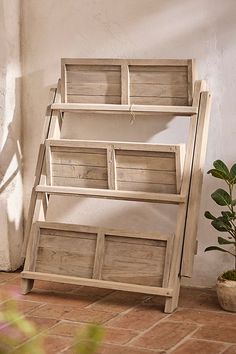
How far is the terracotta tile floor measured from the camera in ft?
10.1

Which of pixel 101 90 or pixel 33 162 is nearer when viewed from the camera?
pixel 101 90

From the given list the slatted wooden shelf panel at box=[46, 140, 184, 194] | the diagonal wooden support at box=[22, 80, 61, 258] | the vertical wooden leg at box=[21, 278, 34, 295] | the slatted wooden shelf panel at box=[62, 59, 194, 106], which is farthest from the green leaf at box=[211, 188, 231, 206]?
the vertical wooden leg at box=[21, 278, 34, 295]

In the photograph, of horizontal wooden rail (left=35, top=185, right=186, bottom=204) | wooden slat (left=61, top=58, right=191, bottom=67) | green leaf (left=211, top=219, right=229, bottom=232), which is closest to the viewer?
green leaf (left=211, top=219, right=229, bottom=232)

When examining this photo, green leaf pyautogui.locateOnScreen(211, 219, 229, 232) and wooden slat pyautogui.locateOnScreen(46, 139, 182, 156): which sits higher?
wooden slat pyautogui.locateOnScreen(46, 139, 182, 156)

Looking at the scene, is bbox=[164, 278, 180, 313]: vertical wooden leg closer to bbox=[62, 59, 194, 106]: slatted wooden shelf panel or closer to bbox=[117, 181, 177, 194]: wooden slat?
bbox=[117, 181, 177, 194]: wooden slat

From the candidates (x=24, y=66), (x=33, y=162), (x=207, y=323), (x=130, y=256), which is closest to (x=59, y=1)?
(x=24, y=66)

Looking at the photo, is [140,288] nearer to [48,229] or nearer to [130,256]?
[130,256]

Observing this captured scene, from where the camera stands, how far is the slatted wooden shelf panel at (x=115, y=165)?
3.72 m

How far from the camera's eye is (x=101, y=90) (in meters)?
4.00

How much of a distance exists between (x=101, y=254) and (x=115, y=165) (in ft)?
1.81

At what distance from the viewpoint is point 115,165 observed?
3822mm

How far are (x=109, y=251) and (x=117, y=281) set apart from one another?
0.62ft

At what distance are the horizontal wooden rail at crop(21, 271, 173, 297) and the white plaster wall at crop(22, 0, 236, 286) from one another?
1.90 ft

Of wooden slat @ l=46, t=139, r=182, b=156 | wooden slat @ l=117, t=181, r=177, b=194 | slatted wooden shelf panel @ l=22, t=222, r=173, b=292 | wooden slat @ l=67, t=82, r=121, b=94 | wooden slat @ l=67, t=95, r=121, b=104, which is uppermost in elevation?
wooden slat @ l=67, t=82, r=121, b=94
